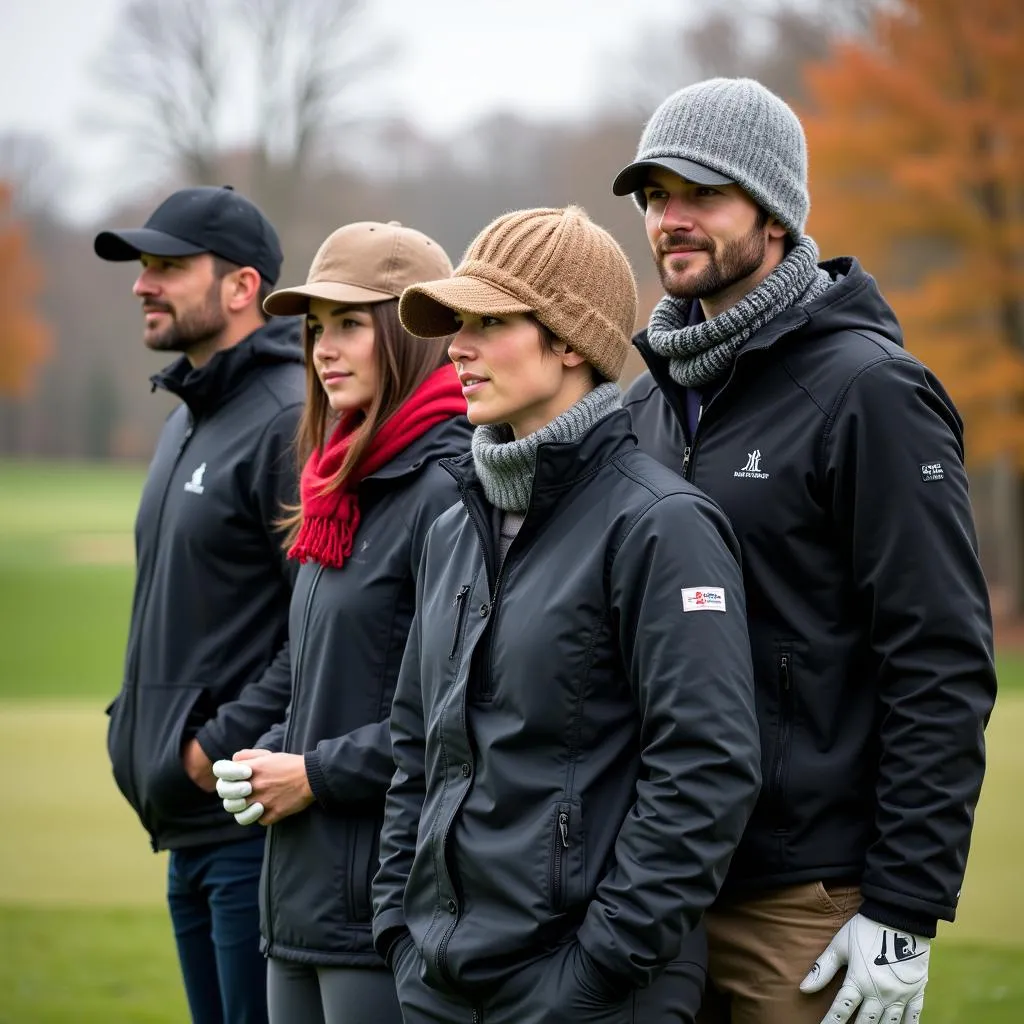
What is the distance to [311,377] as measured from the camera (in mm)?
3760

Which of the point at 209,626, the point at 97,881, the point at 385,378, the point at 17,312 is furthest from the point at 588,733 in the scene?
the point at 17,312

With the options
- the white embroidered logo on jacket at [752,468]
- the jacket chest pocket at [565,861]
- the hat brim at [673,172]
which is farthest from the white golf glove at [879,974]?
the hat brim at [673,172]

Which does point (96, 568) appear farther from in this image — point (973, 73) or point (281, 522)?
point (281, 522)

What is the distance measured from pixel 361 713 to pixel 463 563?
0.67m

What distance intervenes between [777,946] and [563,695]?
72cm

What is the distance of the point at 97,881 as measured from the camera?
Answer: 333 inches

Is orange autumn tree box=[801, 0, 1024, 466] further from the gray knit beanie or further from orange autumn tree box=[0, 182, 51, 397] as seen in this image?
orange autumn tree box=[0, 182, 51, 397]

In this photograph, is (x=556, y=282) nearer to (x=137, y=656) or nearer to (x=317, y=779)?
(x=317, y=779)

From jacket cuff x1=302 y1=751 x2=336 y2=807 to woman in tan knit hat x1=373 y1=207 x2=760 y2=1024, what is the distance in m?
0.40

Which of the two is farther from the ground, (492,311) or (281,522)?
(492,311)

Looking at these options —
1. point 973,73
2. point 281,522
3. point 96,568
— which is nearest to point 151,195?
point 96,568

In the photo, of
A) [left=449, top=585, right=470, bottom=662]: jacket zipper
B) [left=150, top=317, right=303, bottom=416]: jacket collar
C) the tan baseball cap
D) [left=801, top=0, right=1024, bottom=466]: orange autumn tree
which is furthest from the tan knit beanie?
[left=801, top=0, right=1024, bottom=466]: orange autumn tree

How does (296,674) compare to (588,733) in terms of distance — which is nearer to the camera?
(588,733)

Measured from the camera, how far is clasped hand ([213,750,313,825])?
10.9 feet
